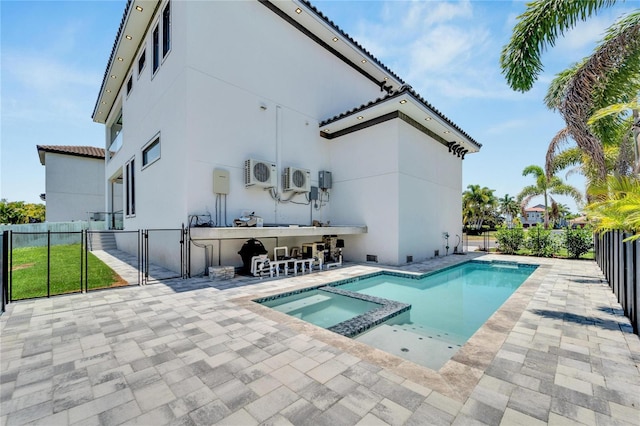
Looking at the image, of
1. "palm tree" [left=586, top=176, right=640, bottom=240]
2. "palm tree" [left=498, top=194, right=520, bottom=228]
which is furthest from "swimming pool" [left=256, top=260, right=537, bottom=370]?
"palm tree" [left=498, top=194, right=520, bottom=228]

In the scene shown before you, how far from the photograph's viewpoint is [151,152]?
1011cm

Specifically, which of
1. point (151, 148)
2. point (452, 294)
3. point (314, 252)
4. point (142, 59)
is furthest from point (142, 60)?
point (452, 294)

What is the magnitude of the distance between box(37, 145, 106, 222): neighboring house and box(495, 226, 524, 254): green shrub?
87.2ft

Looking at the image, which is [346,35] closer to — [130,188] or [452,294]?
[452,294]

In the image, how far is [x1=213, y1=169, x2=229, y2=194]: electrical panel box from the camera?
7809 millimetres

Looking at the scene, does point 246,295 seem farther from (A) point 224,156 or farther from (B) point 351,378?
(A) point 224,156

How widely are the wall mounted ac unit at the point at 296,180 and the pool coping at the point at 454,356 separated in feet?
16.9

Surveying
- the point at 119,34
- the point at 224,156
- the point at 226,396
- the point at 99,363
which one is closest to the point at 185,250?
the point at 224,156

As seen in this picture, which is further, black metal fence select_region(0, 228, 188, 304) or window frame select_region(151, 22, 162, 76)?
window frame select_region(151, 22, 162, 76)

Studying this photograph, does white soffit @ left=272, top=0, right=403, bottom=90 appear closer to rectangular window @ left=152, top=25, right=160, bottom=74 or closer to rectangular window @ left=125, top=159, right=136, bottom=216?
rectangular window @ left=152, top=25, right=160, bottom=74

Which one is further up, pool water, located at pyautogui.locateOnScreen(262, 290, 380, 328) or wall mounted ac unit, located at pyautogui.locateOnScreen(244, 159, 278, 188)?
wall mounted ac unit, located at pyautogui.locateOnScreen(244, 159, 278, 188)

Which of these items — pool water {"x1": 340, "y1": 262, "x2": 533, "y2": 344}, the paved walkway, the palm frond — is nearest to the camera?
the paved walkway

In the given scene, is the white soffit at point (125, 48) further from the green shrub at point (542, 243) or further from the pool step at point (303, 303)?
the green shrub at point (542, 243)

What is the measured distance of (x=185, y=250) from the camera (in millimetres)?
7504
